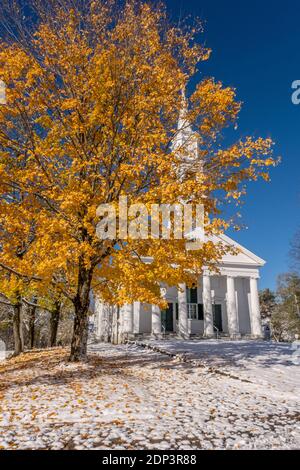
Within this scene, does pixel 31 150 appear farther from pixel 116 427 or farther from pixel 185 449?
pixel 185 449

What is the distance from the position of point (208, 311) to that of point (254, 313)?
4.82 meters

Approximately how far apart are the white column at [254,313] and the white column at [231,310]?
185cm

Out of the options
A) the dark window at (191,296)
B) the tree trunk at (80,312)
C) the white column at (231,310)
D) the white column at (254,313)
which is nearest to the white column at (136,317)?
the dark window at (191,296)

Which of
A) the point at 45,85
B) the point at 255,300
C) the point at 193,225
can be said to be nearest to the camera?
the point at 193,225

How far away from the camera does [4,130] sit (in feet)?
33.2

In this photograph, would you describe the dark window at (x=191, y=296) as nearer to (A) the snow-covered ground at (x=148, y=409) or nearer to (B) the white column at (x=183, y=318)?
(B) the white column at (x=183, y=318)

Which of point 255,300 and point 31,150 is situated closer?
point 31,150

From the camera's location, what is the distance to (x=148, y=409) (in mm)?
5473

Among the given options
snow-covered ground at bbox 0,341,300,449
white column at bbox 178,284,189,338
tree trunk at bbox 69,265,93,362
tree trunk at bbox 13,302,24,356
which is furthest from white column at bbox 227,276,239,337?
tree trunk at bbox 69,265,93,362

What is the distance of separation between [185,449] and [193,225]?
5909mm

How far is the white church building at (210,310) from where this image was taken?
94.2ft

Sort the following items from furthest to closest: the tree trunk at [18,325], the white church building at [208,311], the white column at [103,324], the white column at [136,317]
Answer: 1. the white column at [103,324]
2. the white church building at [208,311]
3. the white column at [136,317]
4. the tree trunk at [18,325]

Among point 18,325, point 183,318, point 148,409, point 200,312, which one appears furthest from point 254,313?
point 148,409

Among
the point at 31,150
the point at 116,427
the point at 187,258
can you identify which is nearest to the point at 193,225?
the point at 187,258
